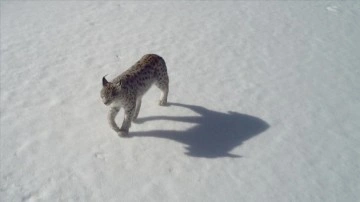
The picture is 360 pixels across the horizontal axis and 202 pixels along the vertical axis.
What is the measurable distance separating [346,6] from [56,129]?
991 centimetres

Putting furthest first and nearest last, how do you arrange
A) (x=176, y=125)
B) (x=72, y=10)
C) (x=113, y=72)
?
(x=72, y=10)
(x=113, y=72)
(x=176, y=125)

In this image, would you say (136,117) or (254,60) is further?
(254,60)

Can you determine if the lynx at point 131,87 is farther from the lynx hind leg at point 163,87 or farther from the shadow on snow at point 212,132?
the shadow on snow at point 212,132

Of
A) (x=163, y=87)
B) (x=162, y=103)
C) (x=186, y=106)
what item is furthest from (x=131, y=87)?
(x=186, y=106)

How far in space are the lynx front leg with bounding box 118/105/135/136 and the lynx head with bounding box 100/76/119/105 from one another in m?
0.47

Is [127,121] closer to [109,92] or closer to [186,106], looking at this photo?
[109,92]

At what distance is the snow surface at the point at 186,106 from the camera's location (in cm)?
585

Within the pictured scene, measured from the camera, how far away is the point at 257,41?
10070mm

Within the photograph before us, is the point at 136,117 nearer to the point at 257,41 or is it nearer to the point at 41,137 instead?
the point at 41,137

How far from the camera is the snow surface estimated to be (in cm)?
585

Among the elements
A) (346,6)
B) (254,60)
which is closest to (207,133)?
(254,60)

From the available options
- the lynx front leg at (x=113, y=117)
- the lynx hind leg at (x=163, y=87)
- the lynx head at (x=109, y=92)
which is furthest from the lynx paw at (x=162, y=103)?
the lynx head at (x=109, y=92)

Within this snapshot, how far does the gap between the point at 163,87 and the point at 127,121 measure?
3.52ft

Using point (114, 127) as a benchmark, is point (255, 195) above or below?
below
